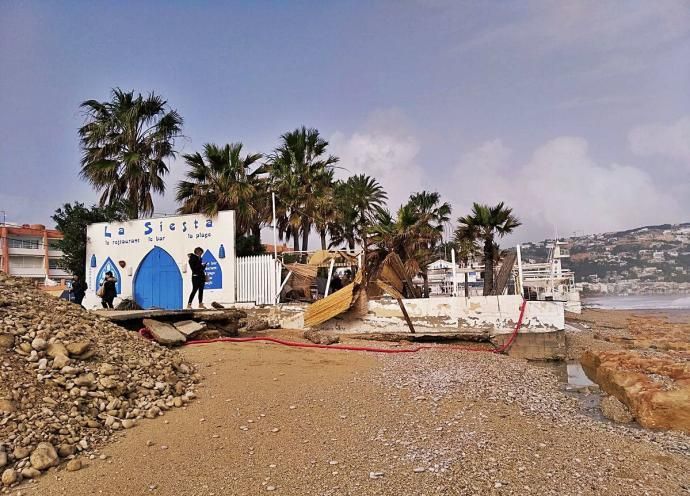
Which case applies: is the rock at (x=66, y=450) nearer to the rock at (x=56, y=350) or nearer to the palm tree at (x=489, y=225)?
the rock at (x=56, y=350)

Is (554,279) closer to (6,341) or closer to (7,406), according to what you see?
(6,341)

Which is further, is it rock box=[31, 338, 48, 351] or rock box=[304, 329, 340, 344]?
rock box=[304, 329, 340, 344]

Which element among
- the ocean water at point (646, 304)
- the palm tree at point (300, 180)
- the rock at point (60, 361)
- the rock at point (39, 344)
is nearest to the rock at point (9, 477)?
the rock at point (60, 361)

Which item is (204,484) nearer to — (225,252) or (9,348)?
(9,348)

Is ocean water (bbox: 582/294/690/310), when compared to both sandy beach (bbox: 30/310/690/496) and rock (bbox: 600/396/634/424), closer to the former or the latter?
rock (bbox: 600/396/634/424)

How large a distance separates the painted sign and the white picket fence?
0.62m

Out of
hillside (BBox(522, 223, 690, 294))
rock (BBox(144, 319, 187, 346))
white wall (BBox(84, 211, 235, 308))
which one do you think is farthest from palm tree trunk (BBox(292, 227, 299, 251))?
hillside (BBox(522, 223, 690, 294))

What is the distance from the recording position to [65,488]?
405cm

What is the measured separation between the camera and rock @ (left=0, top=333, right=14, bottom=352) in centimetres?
566

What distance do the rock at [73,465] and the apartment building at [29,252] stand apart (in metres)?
63.2

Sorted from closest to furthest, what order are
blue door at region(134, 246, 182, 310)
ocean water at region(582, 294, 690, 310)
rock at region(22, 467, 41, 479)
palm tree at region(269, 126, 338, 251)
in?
rock at region(22, 467, 41, 479) → blue door at region(134, 246, 182, 310) → palm tree at region(269, 126, 338, 251) → ocean water at region(582, 294, 690, 310)

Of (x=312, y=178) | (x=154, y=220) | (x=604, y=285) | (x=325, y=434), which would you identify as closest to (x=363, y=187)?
(x=312, y=178)

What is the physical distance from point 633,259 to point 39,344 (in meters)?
152

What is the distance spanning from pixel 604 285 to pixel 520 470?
124021 mm
